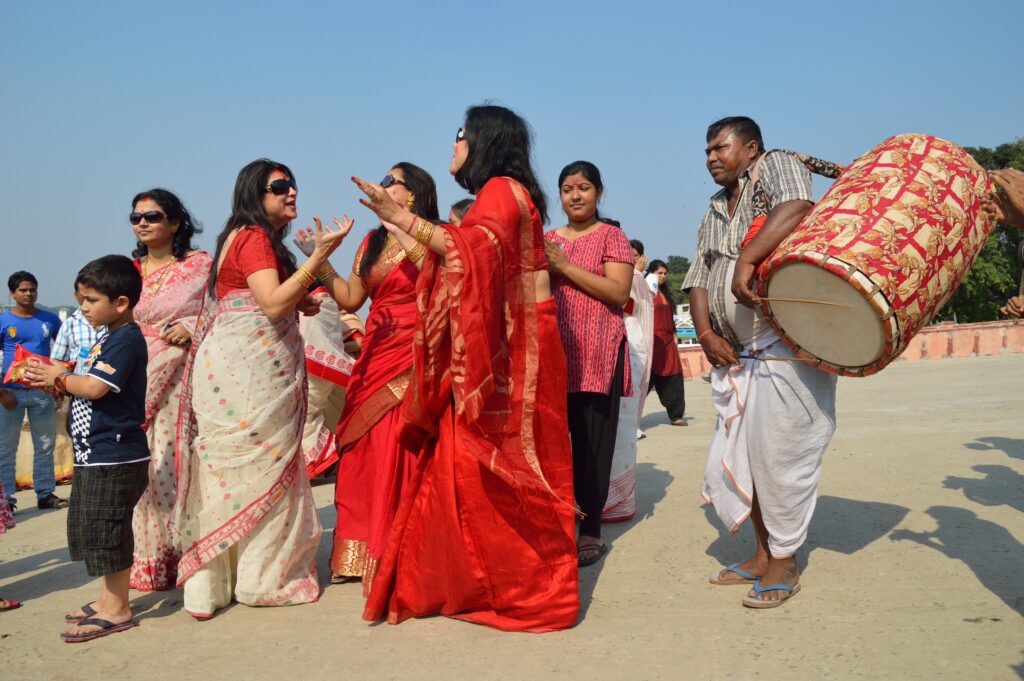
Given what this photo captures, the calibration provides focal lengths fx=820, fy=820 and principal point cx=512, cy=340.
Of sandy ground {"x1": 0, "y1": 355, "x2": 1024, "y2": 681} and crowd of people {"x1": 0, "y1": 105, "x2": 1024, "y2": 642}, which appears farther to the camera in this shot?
crowd of people {"x1": 0, "y1": 105, "x2": 1024, "y2": 642}

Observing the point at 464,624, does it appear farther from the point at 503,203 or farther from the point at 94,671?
the point at 503,203

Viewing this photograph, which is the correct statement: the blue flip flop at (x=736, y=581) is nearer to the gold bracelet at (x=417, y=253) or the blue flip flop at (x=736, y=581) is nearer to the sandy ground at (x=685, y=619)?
the sandy ground at (x=685, y=619)

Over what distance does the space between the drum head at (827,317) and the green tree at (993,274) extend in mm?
34368

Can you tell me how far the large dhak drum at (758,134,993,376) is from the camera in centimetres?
299

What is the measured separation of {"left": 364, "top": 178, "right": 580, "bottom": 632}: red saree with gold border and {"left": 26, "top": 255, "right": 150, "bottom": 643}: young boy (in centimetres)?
111

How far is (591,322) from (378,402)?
3.81ft

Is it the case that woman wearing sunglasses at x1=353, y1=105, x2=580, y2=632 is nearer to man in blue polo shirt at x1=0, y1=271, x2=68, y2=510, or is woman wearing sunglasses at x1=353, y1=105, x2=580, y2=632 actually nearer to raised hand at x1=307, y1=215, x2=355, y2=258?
raised hand at x1=307, y1=215, x2=355, y2=258

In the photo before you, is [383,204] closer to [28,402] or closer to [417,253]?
[417,253]

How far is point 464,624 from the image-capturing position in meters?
3.33

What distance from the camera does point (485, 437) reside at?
3.28 metres

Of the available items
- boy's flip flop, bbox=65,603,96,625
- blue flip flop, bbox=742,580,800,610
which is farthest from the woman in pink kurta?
boy's flip flop, bbox=65,603,96,625

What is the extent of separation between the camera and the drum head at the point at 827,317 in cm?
304

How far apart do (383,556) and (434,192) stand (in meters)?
A: 2.00

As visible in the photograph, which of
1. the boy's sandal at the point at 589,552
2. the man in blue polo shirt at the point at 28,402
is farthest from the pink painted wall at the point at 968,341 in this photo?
the boy's sandal at the point at 589,552
